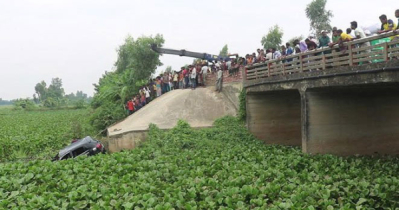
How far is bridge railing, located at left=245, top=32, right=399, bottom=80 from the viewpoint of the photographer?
935 cm

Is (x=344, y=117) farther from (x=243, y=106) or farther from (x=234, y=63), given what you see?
(x=234, y=63)

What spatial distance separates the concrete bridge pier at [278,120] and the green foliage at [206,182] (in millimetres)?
2935

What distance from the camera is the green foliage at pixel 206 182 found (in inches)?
322

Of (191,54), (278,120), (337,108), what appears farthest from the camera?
(191,54)

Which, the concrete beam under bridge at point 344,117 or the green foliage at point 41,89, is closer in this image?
the concrete beam under bridge at point 344,117

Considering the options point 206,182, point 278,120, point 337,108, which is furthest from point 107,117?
point 206,182

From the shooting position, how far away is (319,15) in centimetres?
4303

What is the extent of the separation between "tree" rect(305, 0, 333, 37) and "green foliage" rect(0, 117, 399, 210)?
32641mm

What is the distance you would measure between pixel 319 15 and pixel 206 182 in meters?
38.1

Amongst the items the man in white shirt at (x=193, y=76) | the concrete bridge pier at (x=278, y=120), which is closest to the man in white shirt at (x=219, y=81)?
the man in white shirt at (x=193, y=76)

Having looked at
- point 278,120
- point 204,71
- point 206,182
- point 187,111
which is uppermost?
point 204,71

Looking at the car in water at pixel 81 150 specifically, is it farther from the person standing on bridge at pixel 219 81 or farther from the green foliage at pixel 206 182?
the person standing on bridge at pixel 219 81

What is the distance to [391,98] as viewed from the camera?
13289 mm

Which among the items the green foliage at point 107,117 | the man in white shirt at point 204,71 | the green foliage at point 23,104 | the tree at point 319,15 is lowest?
the green foliage at point 107,117
